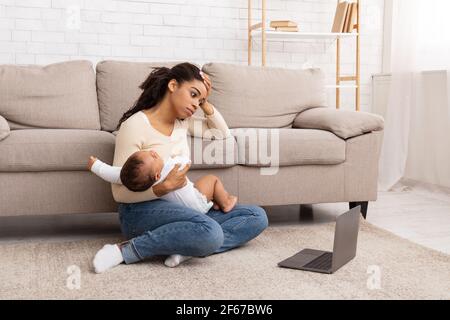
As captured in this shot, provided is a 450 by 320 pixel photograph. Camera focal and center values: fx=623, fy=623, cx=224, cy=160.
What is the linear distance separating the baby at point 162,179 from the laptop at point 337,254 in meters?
0.36

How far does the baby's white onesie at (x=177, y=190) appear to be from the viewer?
7.25 ft

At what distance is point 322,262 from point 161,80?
891 millimetres

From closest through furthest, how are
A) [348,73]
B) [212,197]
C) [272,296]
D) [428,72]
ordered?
[272,296]
[212,197]
[428,72]
[348,73]

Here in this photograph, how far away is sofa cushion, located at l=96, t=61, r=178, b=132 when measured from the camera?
3104 millimetres

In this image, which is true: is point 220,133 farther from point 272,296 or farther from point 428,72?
point 428,72

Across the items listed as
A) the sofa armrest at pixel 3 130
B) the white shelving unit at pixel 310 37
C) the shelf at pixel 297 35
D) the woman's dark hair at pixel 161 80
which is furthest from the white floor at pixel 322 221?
the shelf at pixel 297 35

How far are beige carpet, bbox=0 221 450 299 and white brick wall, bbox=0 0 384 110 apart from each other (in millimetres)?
1848

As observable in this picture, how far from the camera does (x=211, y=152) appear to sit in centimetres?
271

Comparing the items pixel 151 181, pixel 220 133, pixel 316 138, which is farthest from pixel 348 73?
pixel 151 181

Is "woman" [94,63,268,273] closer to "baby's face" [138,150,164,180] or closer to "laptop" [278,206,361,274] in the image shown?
"baby's face" [138,150,164,180]

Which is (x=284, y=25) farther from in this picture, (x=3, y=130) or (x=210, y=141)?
(x=3, y=130)

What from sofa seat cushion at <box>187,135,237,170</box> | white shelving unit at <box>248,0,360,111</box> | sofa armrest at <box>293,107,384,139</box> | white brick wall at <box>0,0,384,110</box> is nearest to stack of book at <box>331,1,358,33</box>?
white shelving unit at <box>248,0,360,111</box>

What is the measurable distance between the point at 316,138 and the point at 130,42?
5.83 ft

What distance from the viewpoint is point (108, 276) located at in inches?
80.8
